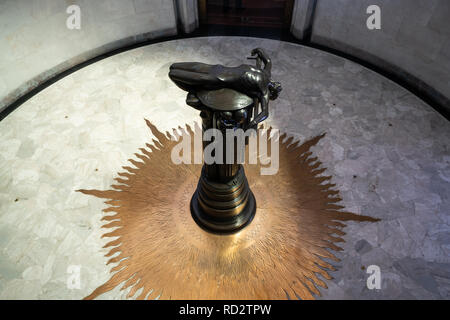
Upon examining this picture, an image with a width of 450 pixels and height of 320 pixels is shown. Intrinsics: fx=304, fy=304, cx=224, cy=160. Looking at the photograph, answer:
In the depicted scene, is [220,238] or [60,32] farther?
[60,32]

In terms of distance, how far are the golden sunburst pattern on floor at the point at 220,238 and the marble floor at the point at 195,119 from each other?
0.19 meters

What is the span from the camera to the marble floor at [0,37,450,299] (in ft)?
10.3

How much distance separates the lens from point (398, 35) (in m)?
5.27

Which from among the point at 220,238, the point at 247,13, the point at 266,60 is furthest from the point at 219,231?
the point at 247,13

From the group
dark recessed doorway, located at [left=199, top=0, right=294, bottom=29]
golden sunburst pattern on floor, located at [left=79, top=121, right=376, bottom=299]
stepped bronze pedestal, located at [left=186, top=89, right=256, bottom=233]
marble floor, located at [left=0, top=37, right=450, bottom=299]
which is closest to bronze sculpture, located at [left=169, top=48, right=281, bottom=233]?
stepped bronze pedestal, located at [left=186, top=89, right=256, bottom=233]

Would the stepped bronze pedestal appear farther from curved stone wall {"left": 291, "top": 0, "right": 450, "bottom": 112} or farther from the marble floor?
curved stone wall {"left": 291, "top": 0, "right": 450, "bottom": 112}

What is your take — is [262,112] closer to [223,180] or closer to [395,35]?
[223,180]

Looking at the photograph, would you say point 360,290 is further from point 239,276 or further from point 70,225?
point 70,225

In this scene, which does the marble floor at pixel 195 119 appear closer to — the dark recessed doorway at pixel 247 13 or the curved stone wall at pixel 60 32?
the curved stone wall at pixel 60 32

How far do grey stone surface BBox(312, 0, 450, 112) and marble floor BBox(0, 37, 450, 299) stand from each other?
406mm

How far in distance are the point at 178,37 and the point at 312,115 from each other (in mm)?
3613

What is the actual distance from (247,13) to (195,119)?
4.16 meters

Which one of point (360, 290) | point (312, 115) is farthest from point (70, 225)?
point (312, 115)

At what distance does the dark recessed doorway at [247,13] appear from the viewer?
22.7ft
